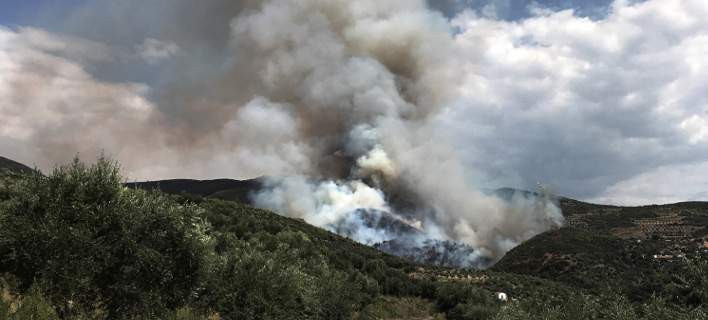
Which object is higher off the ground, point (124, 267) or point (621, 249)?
point (621, 249)

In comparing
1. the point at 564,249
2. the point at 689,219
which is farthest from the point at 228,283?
the point at 689,219

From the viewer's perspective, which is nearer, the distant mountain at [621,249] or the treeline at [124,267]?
the treeline at [124,267]

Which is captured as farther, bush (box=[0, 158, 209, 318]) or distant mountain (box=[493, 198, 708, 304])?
distant mountain (box=[493, 198, 708, 304])

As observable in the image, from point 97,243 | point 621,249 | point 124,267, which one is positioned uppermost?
point 621,249

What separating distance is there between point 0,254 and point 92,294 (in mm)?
3362

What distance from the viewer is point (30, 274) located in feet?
59.1

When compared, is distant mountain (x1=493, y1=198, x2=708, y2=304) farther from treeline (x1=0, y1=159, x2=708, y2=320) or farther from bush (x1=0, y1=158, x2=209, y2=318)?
bush (x1=0, y1=158, x2=209, y2=318)

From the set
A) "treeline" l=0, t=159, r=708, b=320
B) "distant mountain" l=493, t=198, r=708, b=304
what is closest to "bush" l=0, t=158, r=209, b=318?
"treeline" l=0, t=159, r=708, b=320

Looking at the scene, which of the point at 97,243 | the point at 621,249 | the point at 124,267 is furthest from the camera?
the point at 621,249

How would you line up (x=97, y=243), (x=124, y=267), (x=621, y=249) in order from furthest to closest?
(x=621, y=249) < (x=124, y=267) < (x=97, y=243)

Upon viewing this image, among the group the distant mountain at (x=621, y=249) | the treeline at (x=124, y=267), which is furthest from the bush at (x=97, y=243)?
the distant mountain at (x=621, y=249)

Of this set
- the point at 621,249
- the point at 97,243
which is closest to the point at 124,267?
the point at 97,243

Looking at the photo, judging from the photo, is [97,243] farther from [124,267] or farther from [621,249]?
[621,249]

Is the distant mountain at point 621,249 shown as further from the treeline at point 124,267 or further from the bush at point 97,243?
the bush at point 97,243
